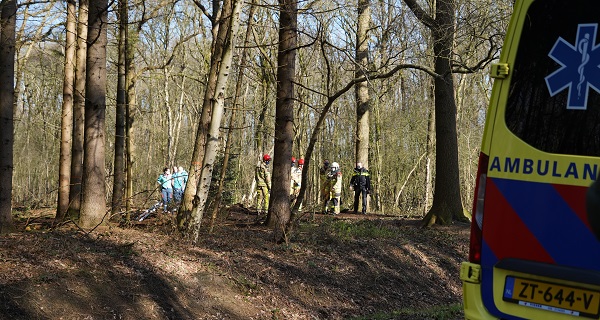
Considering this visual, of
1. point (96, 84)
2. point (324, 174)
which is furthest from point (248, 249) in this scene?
point (324, 174)

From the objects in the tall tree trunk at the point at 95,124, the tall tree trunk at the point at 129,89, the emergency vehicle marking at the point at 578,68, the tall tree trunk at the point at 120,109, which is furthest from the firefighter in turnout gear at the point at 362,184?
the emergency vehicle marking at the point at 578,68

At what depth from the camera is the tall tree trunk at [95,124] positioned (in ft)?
35.9

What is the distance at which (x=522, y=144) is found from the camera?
407 cm

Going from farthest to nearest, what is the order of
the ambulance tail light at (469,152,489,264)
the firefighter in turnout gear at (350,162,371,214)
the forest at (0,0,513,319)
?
the firefighter in turnout gear at (350,162,371,214) < the forest at (0,0,513,319) < the ambulance tail light at (469,152,489,264)

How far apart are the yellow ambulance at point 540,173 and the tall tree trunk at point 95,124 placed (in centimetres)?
809

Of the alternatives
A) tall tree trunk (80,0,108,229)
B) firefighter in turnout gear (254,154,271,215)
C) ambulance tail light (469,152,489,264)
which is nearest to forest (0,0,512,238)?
tall tree trunk (80,0,108,229)

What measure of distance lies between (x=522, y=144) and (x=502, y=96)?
1.16ft

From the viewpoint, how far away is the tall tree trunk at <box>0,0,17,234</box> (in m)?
10.3

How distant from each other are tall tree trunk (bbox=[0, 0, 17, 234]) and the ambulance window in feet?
28.4

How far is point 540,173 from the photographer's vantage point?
157 inches

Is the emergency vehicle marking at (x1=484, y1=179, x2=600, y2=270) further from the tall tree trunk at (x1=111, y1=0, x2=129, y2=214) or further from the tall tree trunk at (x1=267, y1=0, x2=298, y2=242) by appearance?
the tall tree trunk at (x1=111, y1=0, x2=129, y2=214)

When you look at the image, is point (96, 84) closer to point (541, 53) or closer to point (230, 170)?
point (541, 53)

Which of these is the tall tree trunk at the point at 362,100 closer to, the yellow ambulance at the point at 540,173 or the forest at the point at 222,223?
the forest at the point at 222,223

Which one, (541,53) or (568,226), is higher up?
(541,53)
